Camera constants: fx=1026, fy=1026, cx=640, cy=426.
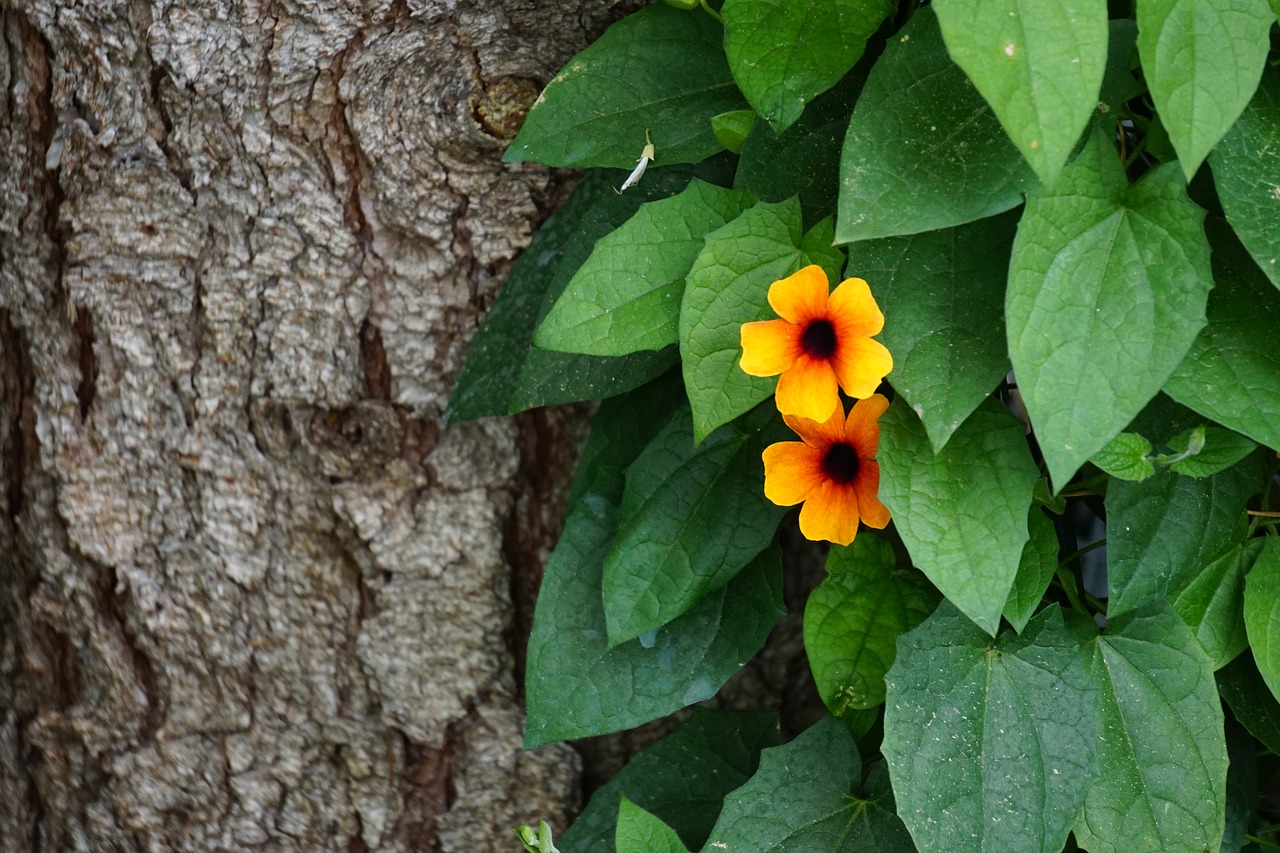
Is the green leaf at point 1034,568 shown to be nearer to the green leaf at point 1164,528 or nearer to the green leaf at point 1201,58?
the green leaf at point 1164,528

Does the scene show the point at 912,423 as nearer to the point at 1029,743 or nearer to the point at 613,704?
the point at 1029,743

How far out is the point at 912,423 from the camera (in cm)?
83

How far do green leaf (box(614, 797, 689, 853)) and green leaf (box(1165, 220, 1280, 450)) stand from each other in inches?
22.9

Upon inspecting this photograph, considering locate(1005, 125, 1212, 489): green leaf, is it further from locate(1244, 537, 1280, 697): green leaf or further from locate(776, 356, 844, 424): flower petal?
locate(1244, 537, 1280, 697): green leaf

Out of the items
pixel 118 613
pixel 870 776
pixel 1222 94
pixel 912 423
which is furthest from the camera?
pixel 118 613

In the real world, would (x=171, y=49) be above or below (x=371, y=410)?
above

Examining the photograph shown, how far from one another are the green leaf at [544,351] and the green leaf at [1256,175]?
1.46 ft

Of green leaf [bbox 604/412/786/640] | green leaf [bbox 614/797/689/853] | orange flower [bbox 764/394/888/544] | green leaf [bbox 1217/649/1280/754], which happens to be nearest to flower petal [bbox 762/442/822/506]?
orange flower [bbox 764/394/888/544]

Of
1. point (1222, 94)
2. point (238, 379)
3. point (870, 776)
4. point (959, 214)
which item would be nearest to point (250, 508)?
point (238, 379)

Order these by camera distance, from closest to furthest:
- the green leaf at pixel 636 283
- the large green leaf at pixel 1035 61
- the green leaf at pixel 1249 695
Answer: the large green leaf at pixel 1035 61, the green leaf at pixel 636 283, the green leaf at pixel 1249 695

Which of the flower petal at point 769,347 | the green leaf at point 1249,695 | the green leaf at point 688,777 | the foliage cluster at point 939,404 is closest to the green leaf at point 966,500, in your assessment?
the foliage cluster at point 939,404

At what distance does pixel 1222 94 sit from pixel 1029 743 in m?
0.53

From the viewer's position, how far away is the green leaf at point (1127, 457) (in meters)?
0.76

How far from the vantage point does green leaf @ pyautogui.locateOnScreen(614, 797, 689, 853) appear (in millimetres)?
949
